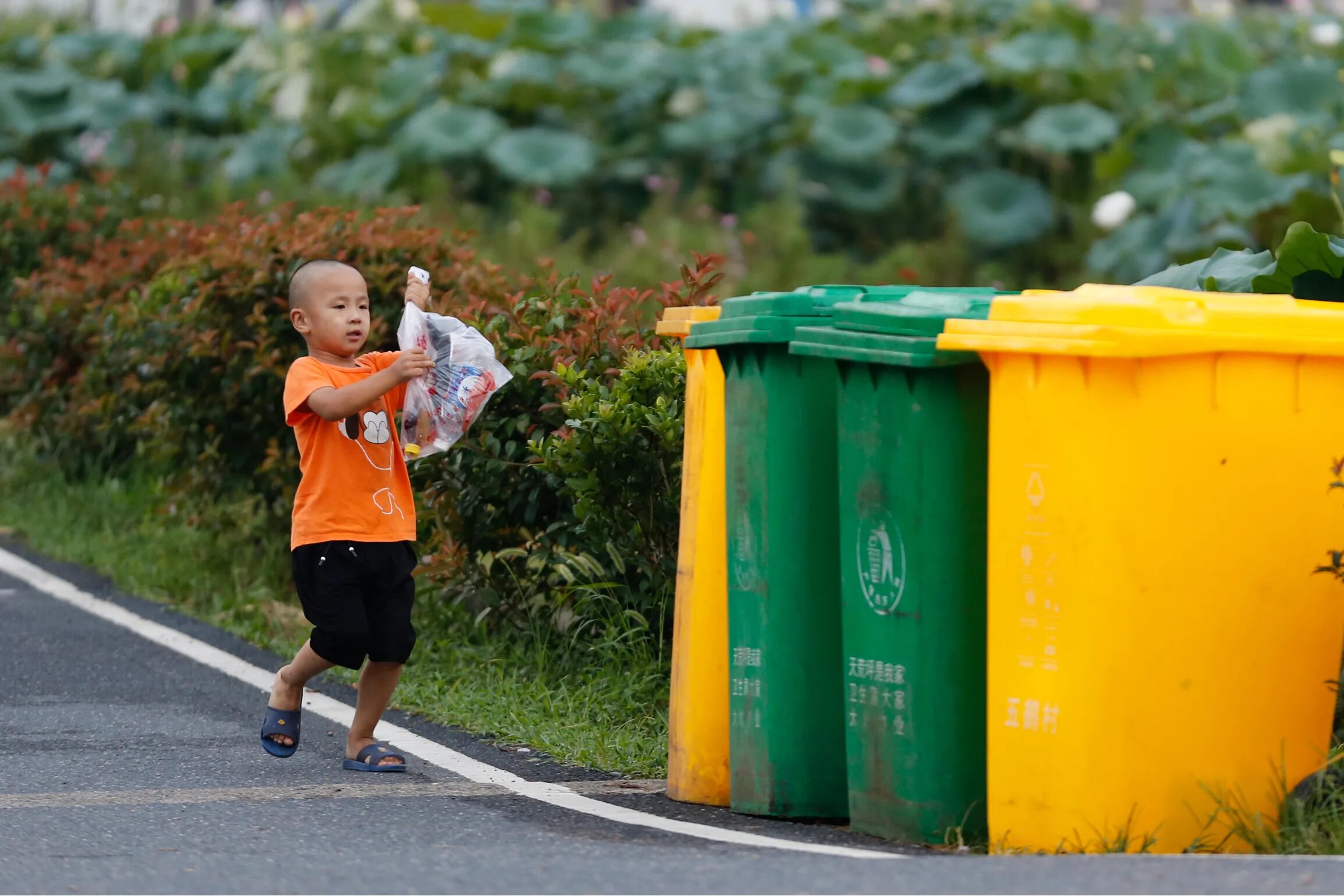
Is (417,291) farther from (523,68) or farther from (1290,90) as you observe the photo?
(523,68)

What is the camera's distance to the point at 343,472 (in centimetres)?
588

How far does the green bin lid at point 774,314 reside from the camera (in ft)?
17.4

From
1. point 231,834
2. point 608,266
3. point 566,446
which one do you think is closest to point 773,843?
point 231,834

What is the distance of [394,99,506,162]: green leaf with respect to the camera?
18078 mm

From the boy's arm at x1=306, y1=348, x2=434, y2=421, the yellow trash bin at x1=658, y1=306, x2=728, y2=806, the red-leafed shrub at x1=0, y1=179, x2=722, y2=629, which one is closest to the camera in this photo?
the yellow trash bin at x1=658, y1=306, x2=728, y2=806

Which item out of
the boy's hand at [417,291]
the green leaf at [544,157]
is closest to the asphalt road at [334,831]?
the boy's hand at [417,291]

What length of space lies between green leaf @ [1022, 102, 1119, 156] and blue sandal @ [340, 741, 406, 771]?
1264cm

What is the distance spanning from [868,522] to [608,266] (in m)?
10.3

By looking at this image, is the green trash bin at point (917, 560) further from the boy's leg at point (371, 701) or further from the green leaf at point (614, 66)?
the green leaf at point (614, 66)

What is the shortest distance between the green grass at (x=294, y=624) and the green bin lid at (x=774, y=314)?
139 cm

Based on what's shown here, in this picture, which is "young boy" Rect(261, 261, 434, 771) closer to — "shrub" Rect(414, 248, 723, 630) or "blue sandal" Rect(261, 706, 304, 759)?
"blue sandal" Rect(261, 706, 304, 759)

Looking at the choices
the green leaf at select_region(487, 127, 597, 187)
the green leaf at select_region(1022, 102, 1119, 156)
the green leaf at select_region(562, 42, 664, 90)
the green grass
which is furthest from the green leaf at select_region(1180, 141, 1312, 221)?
the green grass

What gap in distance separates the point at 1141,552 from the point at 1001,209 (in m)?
13.6

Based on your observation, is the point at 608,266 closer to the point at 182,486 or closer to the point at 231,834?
the point at 182,486
